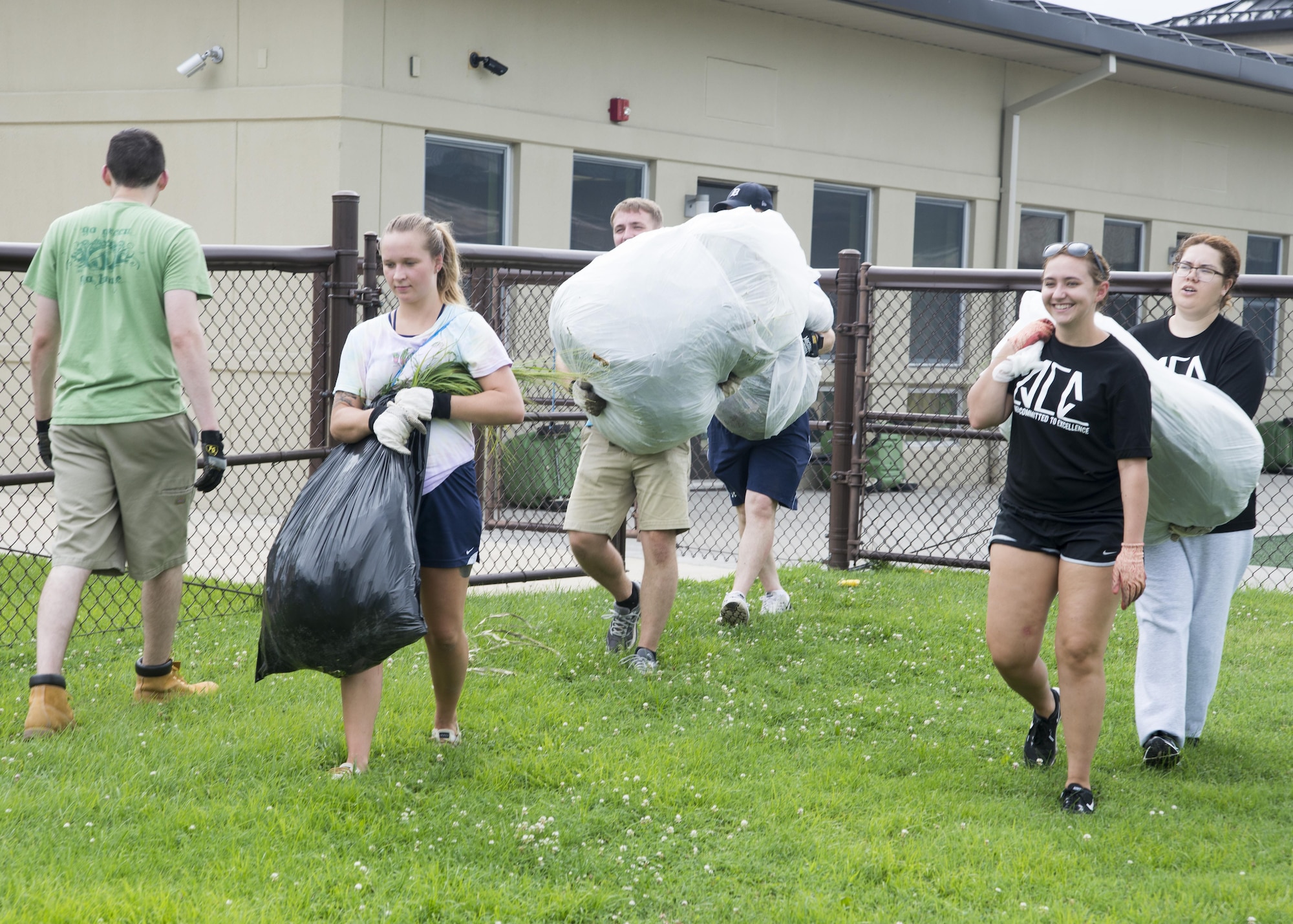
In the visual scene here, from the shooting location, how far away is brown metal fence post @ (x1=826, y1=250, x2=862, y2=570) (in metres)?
7.54

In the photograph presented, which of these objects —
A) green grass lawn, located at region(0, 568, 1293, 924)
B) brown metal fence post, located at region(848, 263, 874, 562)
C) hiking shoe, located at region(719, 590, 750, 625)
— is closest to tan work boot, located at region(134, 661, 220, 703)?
green grass lawn, located at region(0, 568, 1293, 924)

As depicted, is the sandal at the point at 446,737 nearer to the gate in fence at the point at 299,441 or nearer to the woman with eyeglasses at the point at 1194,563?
the gate in fence at the point at 299,441

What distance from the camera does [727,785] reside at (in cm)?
395

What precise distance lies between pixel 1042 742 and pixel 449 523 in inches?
84.3

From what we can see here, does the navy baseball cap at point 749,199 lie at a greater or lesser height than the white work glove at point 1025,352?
greater

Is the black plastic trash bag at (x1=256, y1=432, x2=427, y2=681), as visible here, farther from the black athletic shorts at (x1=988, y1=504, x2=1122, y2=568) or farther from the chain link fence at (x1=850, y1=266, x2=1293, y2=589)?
the chain link fence at (x1=850, y1=266, x2=1293, y2=589)

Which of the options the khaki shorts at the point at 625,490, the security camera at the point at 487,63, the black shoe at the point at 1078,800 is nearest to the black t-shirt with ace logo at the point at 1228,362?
the black shoe at the point at 1078,800

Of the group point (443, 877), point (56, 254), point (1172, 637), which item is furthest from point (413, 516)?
point (1172, 637)

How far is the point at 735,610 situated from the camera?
5.94m

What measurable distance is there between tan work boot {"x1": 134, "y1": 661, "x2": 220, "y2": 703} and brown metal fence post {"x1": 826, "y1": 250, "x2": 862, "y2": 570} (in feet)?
13.4

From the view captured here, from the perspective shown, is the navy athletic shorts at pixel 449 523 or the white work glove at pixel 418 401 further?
the navy athletic shorts at pixel 449 523

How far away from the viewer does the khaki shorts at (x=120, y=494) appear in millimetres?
4348

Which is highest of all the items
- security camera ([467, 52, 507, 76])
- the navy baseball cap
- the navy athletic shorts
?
security camera ([467, 52, 507, 76])

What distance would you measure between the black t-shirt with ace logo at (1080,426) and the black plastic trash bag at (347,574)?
6.28ft
